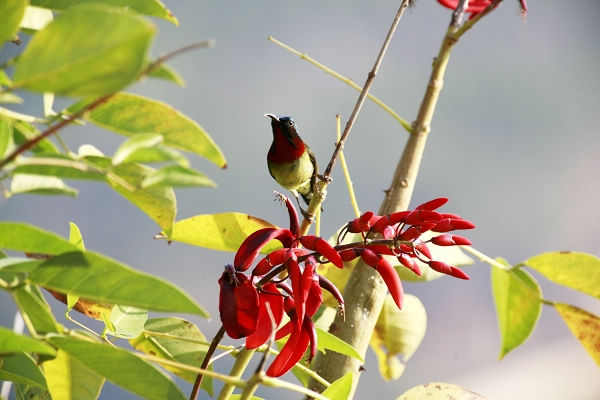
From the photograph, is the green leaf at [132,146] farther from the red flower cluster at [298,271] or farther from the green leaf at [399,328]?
the green leaf at [399,328]

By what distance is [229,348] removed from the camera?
0.42 meters

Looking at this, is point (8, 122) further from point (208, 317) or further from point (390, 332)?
point (390, 332)

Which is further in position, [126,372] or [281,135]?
[281,135]

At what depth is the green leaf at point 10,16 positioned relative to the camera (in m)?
0.24

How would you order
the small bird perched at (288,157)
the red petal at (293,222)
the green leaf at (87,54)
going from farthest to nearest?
1. the small bird perched at (288,157)
2. the red petal at (293,222)
3. the green leaf at (87,54)

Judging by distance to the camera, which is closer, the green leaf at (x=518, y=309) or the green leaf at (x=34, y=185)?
the green leaf at (x=34, y=185)

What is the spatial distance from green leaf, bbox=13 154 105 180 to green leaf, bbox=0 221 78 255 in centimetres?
2

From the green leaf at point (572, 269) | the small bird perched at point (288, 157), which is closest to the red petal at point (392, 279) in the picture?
the green leaf at point (572, 269)

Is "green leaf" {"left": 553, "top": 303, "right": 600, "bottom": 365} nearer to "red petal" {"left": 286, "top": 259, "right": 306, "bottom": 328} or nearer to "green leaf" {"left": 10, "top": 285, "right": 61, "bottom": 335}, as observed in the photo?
"red petal" {"left": 286, "top": 259, "right": 306, "bottom": 328}

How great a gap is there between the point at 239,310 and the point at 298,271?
36mm

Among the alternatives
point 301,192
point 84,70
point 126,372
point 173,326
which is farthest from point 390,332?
point 301,192

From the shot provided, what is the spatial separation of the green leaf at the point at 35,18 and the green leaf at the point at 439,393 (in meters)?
0.31

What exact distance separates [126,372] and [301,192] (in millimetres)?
1016

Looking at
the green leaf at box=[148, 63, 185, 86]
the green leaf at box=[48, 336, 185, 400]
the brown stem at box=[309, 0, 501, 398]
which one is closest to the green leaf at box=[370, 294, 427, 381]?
the brown stem at box=[309, 0, 501, 398]
